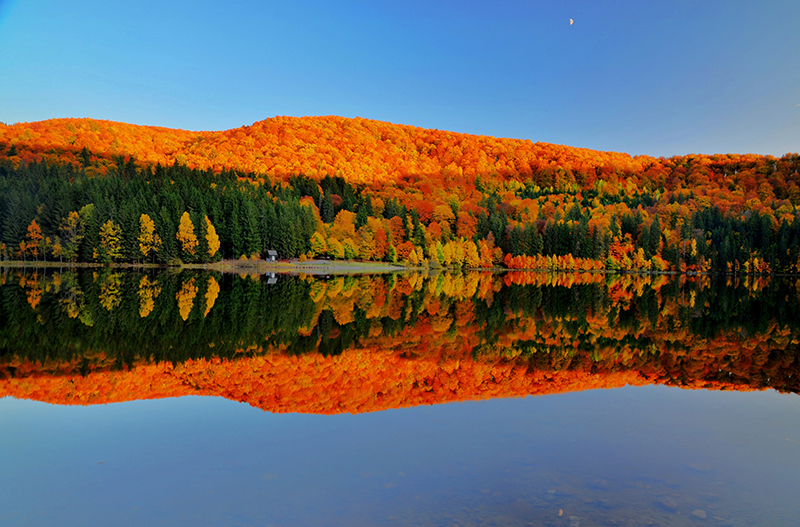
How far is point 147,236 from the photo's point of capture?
79438 millimetres

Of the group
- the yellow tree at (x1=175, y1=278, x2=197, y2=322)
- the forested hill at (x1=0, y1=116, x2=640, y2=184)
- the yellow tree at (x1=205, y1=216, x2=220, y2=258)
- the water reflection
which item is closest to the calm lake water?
the water reflection

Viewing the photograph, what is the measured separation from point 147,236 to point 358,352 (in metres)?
74.3

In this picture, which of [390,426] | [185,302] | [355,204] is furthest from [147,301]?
[355,204]

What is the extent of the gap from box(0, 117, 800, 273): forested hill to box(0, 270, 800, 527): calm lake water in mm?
71690

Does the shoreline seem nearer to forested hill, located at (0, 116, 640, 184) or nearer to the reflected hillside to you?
the reflected hillside

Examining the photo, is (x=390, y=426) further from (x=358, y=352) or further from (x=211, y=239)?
(x=211, y=239)

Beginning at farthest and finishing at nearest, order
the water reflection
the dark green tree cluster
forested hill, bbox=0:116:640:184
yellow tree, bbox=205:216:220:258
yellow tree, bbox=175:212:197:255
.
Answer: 1. forested hill, bbox=0:116:640:184
2. yellow tree, bbox=205:216:220:258
3. yellow tree, bbox=175:212:197:255
4. the dark green tree cluster
5. the water reflection

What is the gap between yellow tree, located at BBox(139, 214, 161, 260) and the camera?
78.8 metres

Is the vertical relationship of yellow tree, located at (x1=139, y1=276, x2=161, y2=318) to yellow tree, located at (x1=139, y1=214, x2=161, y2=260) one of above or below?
below

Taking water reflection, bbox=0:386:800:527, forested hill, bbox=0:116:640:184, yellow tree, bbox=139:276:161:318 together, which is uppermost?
forested hill, bbox=0:116:640:184

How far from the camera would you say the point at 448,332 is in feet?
66.6

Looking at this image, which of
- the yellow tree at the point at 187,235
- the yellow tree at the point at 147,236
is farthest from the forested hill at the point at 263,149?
the yellow tree at the point at 147,236

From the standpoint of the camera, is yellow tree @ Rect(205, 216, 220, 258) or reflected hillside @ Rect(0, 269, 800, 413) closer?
reflected hillside @ Rect(0, 269, 800, 413)

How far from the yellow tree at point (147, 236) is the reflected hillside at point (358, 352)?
5419 centimetres
